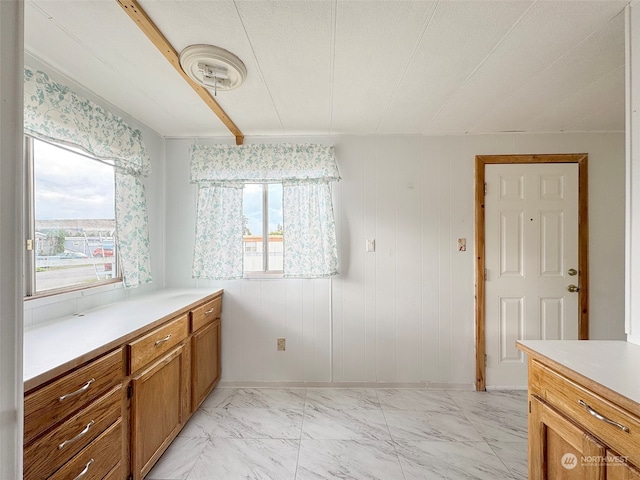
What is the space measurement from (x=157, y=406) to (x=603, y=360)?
206 centimetres

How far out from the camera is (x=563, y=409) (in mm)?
1030

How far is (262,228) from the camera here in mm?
2598

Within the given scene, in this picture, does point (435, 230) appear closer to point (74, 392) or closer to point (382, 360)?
point (382, 360)

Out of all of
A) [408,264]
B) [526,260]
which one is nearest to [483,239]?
[526,260]

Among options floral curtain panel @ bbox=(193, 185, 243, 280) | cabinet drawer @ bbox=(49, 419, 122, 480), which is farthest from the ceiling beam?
cabinet drawer @ bbox=(49, 419, 122, 480)

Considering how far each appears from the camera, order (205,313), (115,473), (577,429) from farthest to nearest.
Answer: (205,313) < (115,473) < (577,429)

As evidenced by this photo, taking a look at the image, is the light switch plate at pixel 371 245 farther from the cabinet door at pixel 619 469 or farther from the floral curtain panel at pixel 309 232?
the cabinet door at pixel 619 469

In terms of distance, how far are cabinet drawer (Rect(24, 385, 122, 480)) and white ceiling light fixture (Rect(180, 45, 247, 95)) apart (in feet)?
5.24

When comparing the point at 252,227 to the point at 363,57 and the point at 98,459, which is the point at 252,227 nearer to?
the point at 363,57

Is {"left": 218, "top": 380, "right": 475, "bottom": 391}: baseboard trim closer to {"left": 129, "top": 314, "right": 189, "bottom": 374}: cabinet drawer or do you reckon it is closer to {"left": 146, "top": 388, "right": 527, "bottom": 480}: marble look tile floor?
{"left": 146, "top": 388, "right": 527, "bottom": 480}: marble look tile floor

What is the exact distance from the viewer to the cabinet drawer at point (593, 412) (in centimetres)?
80

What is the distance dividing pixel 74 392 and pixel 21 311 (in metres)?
0.60

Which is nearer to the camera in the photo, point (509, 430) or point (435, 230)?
point (509, 430)

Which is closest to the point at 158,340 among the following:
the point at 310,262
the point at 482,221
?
the point at 310,262
